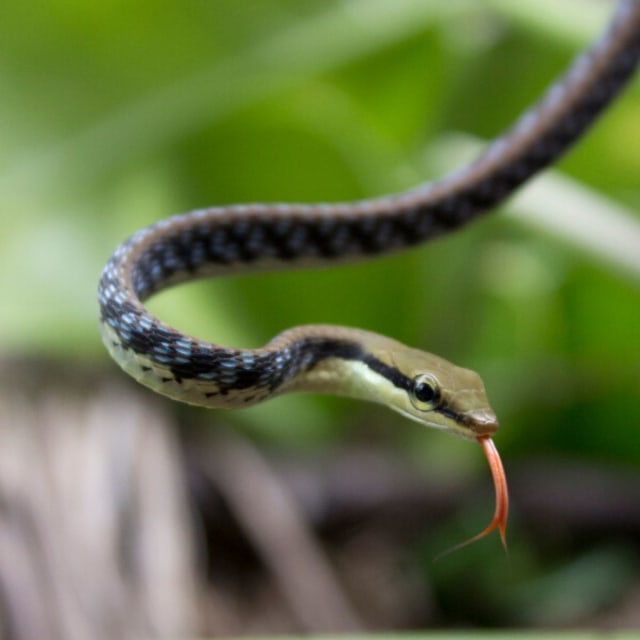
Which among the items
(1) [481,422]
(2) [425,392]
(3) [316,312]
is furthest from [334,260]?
(3) [316,312]

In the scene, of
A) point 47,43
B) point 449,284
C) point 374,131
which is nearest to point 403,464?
point 449,284

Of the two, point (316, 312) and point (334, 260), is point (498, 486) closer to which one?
point (334, 260)

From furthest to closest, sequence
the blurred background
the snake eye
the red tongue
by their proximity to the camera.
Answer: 1. the blurred background
2. the snake eye
3. the red tongue

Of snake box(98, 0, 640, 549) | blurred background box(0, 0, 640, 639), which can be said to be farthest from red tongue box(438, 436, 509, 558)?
blurred background box(0, 0, 640, 639)

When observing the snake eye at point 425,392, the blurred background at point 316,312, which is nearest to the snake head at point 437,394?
the snake eye at point 425,392

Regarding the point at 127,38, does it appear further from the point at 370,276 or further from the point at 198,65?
the point at 370,276

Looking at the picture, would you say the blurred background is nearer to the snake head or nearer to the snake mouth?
the snake head

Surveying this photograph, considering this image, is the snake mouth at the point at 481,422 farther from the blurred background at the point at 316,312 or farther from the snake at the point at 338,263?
the blurred background at the point at 316,312

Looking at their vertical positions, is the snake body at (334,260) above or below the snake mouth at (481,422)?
above

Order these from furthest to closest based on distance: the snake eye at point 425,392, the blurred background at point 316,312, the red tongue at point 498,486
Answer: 1. the blurred background at point 316,312
2. the snake eye at point 425,392
3. the red tongue at point 498,486
